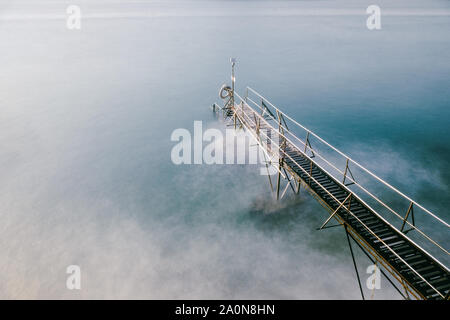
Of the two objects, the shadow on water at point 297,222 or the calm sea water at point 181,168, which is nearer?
the calm sea water at point 181,168

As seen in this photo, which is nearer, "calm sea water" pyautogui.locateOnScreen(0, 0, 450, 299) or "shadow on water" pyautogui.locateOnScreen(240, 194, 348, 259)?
"calm sea water" pyautogui.locateOnScreen(0, 0, 450, 299)

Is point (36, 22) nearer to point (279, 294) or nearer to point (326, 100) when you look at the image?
point (326, 100)

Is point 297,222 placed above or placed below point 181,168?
below

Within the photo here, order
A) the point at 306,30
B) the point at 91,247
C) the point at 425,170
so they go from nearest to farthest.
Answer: the point at 91,247 → the point at 425,170 → the point at 306,30

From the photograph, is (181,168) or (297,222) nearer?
Answer: (297,222)

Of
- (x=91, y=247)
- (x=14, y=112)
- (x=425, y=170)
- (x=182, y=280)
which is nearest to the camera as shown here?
(x=182, y=280)

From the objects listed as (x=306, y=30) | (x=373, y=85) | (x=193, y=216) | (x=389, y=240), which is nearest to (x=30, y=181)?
(x=193, y=216)

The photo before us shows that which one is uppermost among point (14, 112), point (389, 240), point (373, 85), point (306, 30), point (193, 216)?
point (306, 30)
